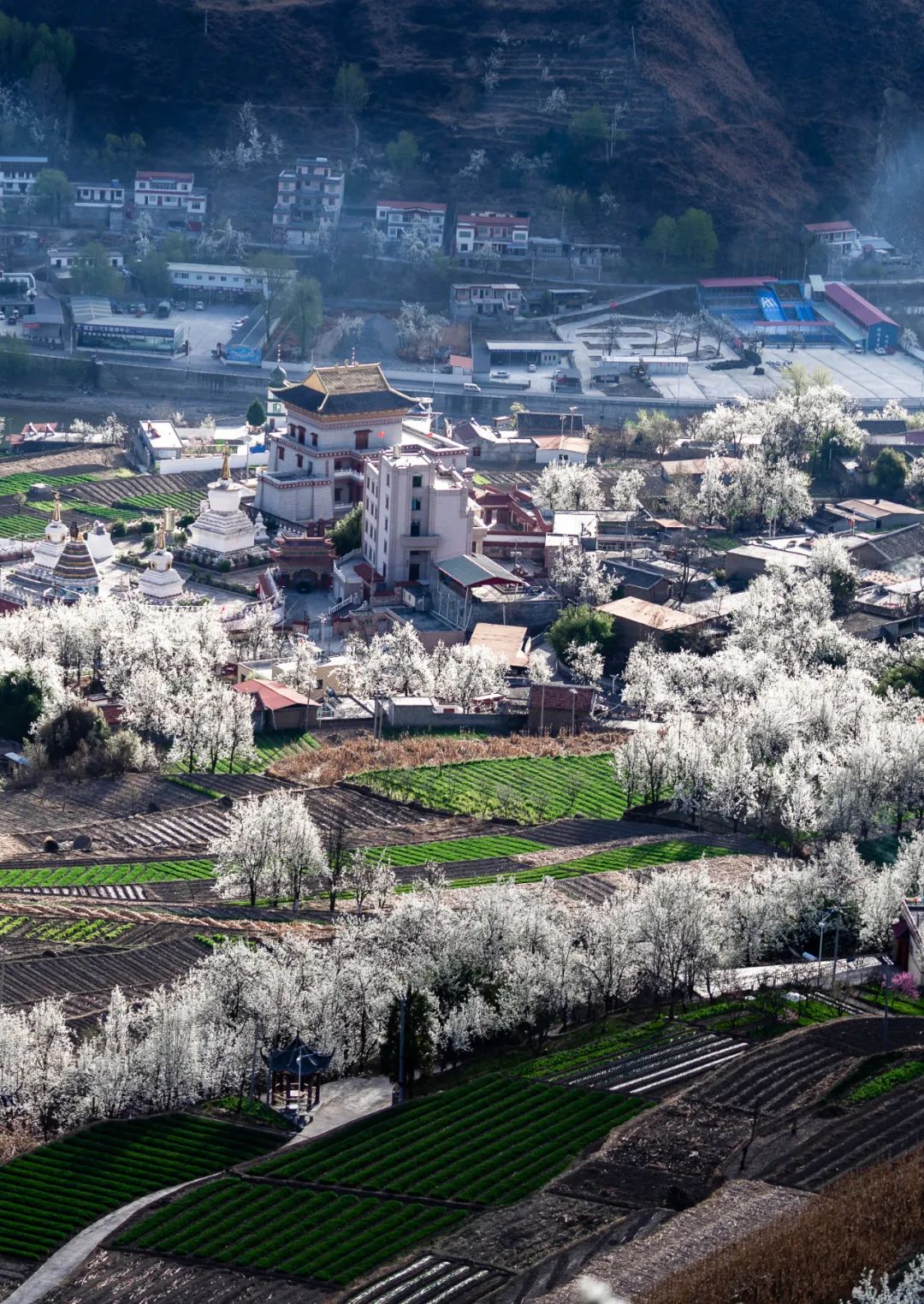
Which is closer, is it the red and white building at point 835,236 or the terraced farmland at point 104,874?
the terraced farmland at point 104,874

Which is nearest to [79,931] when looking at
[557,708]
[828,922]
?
[828,922]

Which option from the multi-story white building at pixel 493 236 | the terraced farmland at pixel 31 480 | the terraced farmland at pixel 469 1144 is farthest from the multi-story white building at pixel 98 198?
the terraced farmland at pixel 469 1144

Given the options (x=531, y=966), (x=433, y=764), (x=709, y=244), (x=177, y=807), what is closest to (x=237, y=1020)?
(x=531, y=966)

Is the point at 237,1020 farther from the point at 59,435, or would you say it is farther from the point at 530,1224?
the point at 59,435

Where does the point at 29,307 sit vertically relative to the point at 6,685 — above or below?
above

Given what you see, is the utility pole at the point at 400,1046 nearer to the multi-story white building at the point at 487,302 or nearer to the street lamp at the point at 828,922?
the street lamp at the point at 828,922

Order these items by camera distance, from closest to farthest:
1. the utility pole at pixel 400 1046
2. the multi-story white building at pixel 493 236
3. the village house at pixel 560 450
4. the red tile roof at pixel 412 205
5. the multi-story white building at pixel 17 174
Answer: the utility pole at pixel 400 1046
the village house at pixel 560 450
the multi-story white building at pixel 493 236
the red tile roof at pixel 412 205
the multi-story white building at pixel 17 174

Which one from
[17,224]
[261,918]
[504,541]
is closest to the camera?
[261,918]

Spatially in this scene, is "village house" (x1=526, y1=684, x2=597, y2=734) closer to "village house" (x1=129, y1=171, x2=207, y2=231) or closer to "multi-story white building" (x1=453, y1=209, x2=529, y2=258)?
"multi-story white building" (x1=453, y1=209, x2=529, y2=258)
